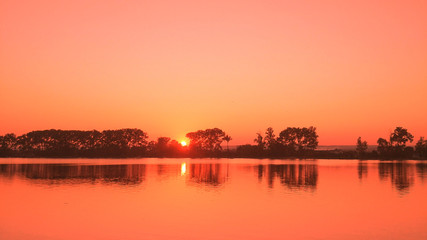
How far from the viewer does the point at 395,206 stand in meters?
28.1

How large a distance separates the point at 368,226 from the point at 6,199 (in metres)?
24.6

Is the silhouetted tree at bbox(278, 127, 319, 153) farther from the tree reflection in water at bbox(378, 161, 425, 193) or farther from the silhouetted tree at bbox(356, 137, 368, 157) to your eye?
the tree reflection in water at bbox(378, 161, 425, 193)

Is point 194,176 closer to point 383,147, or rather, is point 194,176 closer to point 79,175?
point 79,175

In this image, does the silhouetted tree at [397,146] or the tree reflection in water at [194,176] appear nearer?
the tree reflection in water at [194,176]

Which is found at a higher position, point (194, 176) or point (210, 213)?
point (194, 176)

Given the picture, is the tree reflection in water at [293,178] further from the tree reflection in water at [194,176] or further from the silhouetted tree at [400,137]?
the silhouetted tree at [400,137]

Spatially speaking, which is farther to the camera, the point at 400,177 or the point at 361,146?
the point at 361,146

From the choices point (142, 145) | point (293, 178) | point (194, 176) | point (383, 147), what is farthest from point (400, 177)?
point (142, 145)

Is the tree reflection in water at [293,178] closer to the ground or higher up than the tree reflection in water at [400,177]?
closer to the ground

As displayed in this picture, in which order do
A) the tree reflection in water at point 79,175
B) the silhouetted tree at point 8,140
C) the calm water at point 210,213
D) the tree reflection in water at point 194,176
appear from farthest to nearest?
the silhouetted tree at point 8,140, the tree reflection in water at point 79,175, the tree reflection in water at point 194,176, the calm water at point 210,213

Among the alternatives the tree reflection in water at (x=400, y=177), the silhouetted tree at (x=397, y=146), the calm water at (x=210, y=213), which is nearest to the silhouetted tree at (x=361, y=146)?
the silhouetted tree at (x=397, y=146)

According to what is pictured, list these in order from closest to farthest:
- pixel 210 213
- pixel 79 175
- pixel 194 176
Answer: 1. pixel 210 213
2. pixel 79 175
3. pixel 194 176

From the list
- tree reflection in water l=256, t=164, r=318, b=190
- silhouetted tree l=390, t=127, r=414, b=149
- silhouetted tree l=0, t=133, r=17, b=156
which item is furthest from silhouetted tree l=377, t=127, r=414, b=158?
silhouetted tree l=0, t=133, r=17, b=156

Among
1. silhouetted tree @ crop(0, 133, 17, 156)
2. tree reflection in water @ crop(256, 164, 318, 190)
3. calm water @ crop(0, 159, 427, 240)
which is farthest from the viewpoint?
silhouetted tree @ crop(0, 133, 17, 156)
